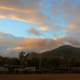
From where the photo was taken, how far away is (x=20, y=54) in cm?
6175

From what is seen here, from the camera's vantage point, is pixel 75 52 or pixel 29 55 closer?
pixel 29 55

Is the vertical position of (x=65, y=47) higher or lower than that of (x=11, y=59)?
higher

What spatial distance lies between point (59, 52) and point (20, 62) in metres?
33.8

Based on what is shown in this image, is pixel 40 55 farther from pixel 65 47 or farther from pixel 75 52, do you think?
pixel 65 47

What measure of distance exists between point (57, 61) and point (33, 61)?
18.4 ft

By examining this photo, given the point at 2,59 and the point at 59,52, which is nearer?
the point at 2,59

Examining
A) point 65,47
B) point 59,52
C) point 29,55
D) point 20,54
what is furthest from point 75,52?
point 20,54

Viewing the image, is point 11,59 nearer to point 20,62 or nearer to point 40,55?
point 20,62

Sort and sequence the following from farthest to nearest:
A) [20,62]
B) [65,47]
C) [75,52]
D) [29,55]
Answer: [65,47] → [75,52] → [29,55] → [20,62]

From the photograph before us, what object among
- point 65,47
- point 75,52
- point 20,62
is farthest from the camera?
point 65,47

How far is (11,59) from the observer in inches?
2448

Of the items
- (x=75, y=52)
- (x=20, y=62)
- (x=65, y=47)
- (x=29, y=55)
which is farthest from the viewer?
(x=65, y=47)

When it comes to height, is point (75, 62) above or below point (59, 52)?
below

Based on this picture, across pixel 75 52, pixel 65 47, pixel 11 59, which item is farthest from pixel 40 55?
pixel 65 47
